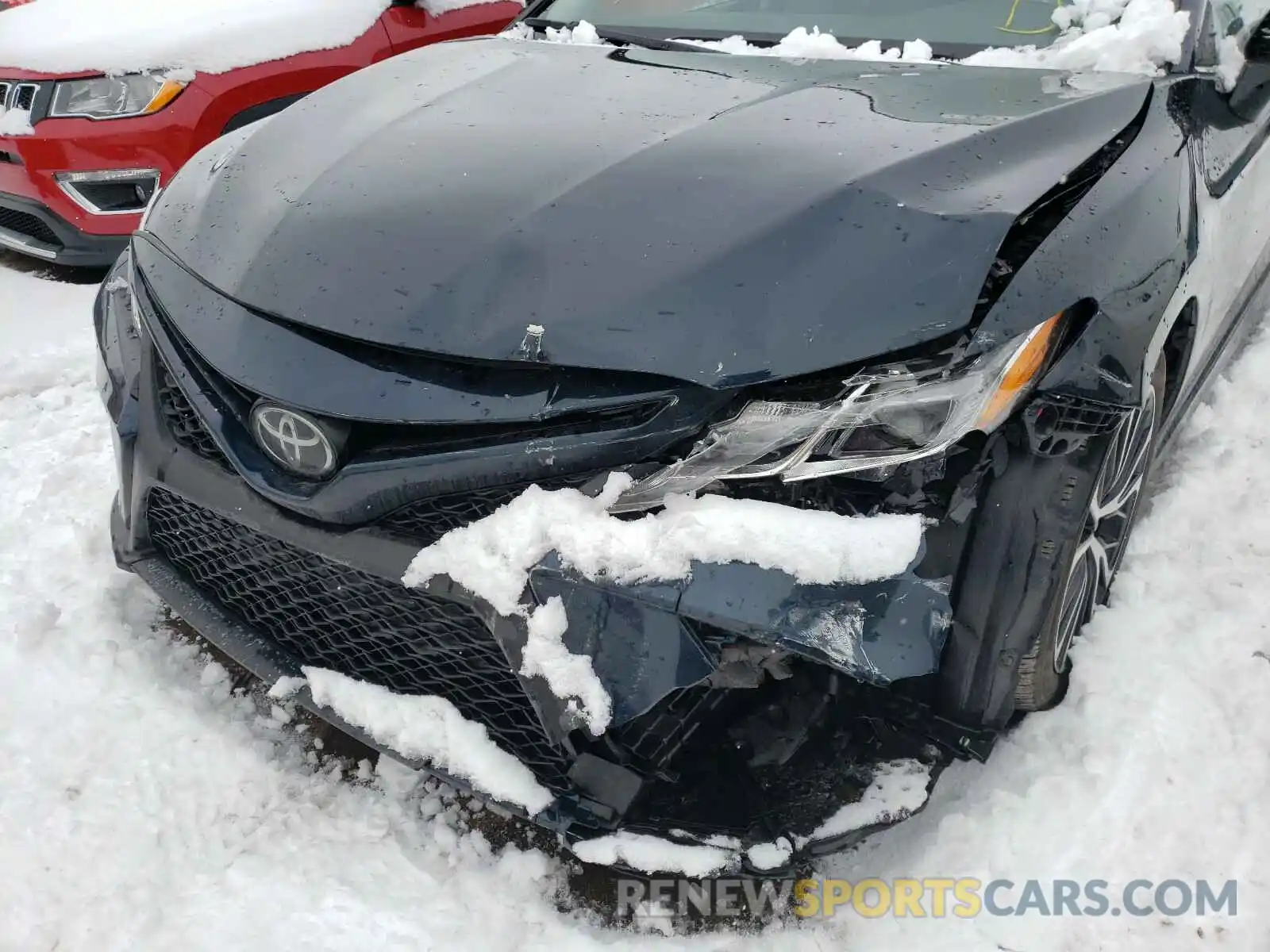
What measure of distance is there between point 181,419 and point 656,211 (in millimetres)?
963

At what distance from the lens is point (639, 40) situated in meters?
2.44

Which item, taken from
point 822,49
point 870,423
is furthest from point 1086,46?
point 870,423

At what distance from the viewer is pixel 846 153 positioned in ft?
5.12

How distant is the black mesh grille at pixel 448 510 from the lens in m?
1.40

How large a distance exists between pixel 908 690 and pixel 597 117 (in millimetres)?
1209

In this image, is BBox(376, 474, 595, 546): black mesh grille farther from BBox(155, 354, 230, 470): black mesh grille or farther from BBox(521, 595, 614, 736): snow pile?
BBox(155, 354, 230, 470): black mesh grille

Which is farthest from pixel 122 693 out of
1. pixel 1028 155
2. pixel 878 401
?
pixel 1028 155

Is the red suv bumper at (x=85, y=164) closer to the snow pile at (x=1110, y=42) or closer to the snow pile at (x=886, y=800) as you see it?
the snow pile at (x=1110, y=42)

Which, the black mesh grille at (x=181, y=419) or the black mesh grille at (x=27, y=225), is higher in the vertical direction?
the black mesh grille at (x=181, y=419)

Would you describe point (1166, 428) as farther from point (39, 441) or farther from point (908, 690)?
point (39, 441)

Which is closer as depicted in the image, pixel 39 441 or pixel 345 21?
pixel 39 441

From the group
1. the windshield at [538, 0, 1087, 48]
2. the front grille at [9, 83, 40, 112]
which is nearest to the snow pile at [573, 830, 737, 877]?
the windshield at [538, 0, 1087, 48]

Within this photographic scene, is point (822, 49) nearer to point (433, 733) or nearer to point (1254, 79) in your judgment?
point (1254, 79)

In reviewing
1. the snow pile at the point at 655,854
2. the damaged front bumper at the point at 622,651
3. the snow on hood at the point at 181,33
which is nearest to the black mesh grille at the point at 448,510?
the damaged front bumper at the point at 622,651
